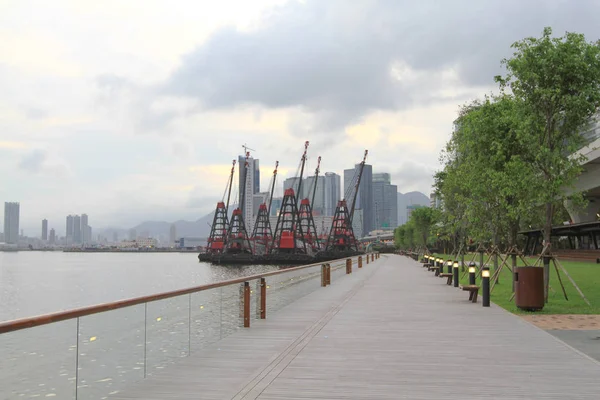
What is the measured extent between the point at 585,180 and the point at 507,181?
4701 centimetres

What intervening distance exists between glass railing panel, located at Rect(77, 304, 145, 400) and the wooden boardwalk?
231 millimetres

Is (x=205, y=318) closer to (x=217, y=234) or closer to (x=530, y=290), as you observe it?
(x=530, y=290)

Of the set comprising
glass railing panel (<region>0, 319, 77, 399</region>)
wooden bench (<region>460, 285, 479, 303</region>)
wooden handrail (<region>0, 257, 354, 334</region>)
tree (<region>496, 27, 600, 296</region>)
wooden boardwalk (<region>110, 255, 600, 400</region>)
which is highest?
tree (<region>496, 27, 600, 296</region>)

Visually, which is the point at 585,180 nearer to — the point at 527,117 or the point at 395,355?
the point at 527,117

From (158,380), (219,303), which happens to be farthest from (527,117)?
(158,380)

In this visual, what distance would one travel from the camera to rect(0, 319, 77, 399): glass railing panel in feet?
17.6

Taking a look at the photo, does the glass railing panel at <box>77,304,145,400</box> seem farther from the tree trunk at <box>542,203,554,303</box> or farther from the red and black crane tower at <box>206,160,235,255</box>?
the red and black crane tower at <box>206,160,235,255</box>

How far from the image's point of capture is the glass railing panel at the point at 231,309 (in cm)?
1111

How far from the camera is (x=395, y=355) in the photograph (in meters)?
9.38

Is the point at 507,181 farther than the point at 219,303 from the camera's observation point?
Yes

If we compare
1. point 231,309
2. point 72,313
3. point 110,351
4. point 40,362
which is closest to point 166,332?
point 110,351

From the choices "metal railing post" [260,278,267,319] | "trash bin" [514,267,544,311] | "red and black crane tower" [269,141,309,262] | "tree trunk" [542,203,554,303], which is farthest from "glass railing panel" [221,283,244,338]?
"red and black crane tower" [269,141,309,262]

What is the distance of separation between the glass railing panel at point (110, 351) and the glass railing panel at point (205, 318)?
74.1 inches

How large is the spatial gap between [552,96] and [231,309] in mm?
12055
